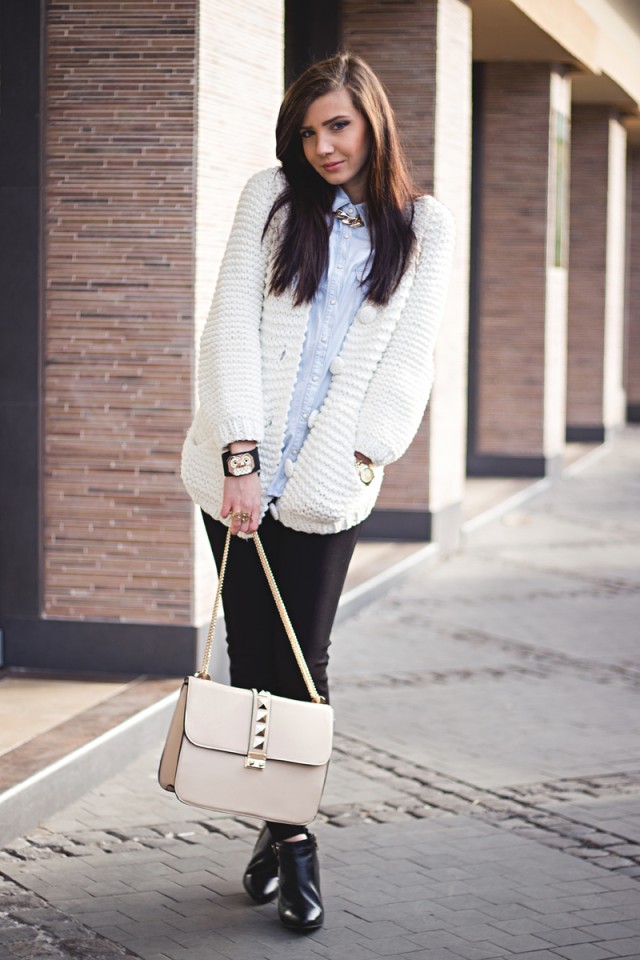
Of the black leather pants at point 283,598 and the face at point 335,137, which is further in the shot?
the black leather pants at point 283,598

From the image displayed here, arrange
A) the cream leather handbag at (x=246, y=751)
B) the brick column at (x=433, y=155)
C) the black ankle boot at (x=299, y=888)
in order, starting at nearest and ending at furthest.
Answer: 1. the cream leather handbag at (x=246, y=751)
2. the black ankle boot at (x=299, y=888)
3. the brick column at (x=433, y=155)

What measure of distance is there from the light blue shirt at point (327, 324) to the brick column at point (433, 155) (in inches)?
223

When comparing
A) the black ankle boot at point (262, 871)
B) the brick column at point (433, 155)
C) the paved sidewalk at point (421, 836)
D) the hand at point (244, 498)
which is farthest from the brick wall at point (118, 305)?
the brick column at point (433, 155)

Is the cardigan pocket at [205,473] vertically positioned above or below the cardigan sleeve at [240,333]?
below

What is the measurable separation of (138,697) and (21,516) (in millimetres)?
949

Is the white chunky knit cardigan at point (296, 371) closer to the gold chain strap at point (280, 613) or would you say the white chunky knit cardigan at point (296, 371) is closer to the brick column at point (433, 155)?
the gold chain strap at point (280, 613)

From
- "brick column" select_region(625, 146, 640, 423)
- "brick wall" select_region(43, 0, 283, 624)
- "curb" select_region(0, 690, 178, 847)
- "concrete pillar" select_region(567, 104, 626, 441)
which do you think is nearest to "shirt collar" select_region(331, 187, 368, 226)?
"curb" select_region(0, 690, 178, 847)

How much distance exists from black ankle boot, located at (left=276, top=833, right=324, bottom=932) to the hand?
848mm

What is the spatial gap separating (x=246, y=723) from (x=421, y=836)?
128 cm

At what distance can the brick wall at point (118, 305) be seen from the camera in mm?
5852

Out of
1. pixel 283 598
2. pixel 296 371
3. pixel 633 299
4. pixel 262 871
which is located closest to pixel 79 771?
pixel 262 871

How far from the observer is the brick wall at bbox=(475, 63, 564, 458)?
14.0 meters

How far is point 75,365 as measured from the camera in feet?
19.6

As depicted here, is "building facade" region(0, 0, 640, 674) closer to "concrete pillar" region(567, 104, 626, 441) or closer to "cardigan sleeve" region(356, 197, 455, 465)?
"cardigan sleeve" region(356, 197, 455, 465)
